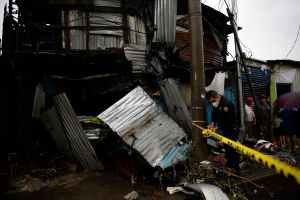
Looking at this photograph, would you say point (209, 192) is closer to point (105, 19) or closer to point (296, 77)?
point (105, 19)

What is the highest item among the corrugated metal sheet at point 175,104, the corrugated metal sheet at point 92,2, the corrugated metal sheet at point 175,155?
the corrugated metal sheet at point 92,2

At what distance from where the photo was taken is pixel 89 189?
6.03 m

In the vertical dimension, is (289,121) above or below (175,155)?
above

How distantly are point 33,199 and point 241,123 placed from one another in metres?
7.19

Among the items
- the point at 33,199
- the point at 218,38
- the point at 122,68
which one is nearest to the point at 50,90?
the point at 122,68

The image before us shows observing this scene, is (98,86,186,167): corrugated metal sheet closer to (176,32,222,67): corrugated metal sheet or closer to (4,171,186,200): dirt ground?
(4,171,186,200): dirt ground

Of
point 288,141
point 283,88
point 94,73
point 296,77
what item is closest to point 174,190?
point 94,73

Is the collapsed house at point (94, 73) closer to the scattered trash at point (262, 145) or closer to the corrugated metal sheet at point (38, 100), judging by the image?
the corrugated metal sheet at point (38, 100)

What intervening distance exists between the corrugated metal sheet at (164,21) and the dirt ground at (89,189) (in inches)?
238

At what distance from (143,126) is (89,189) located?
204 centimetres

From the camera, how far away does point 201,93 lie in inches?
212

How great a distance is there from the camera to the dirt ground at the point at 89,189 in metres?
5.40

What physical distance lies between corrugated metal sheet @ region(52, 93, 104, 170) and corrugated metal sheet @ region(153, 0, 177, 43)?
4682mm

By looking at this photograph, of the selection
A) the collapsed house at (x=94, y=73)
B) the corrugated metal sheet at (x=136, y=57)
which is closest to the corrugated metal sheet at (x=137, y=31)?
the collapsed house at (x=94, y=73)
